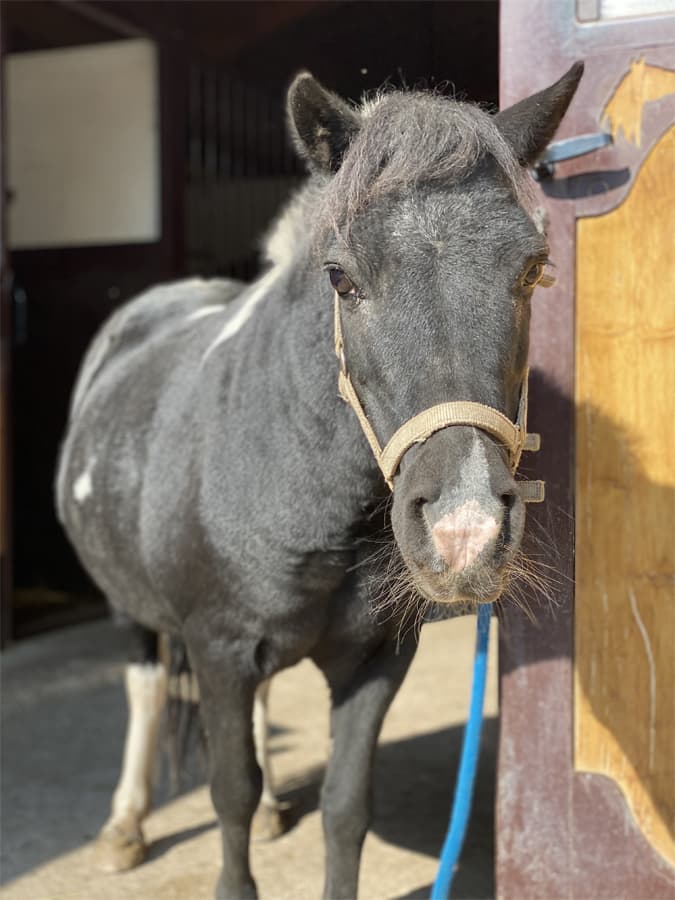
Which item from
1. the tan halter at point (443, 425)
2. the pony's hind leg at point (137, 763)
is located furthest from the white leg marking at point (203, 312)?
the tan halter at point (443, 425)

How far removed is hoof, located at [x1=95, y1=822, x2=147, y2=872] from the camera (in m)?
2.78

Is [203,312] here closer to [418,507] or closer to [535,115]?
[535,115]

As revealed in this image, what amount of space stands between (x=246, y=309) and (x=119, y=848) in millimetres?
1558

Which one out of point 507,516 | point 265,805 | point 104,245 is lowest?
point 265,805

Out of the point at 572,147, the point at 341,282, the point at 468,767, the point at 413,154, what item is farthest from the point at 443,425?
the point at 468,767

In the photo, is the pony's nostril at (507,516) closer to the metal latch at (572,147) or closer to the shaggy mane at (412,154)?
the shaggy mane at (412,154)

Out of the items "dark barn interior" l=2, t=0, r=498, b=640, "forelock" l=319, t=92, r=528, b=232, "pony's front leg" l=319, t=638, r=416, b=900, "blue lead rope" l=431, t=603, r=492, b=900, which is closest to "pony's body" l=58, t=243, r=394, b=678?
"pony's front leg" l=319, t=638, r=416, b=900

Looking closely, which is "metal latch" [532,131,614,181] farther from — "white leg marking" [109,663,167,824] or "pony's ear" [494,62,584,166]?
"white leg marking" [109,663,167,824]

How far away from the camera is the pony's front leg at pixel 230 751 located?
2.21 meters

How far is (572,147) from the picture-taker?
2057mm

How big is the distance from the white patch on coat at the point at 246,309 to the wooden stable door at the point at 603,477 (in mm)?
649

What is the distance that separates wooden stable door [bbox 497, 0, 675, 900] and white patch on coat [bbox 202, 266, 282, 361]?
649 mm

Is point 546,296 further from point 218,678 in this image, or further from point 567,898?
point 567,898

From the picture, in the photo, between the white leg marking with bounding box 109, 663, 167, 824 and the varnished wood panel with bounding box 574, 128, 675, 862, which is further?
the white leg marking with bounding box 109, 663, 167, 824
